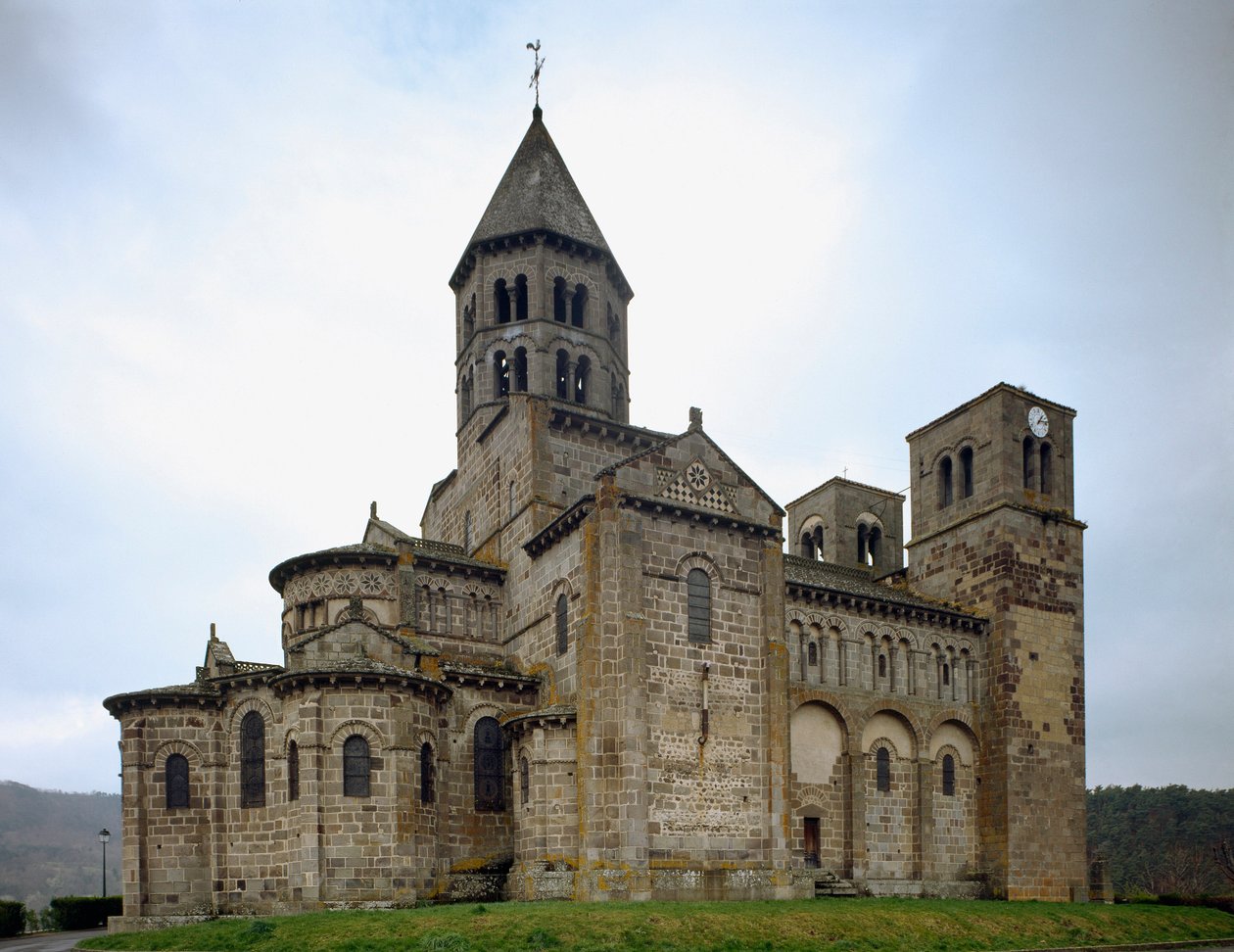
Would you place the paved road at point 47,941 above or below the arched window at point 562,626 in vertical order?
below

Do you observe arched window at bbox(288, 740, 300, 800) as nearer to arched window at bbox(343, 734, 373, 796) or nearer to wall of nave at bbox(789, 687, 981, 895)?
arched window at bbox(343, 734, 373, 796)

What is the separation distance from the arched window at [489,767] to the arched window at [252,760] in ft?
20.8

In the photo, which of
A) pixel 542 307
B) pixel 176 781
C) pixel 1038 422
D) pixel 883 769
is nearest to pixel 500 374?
pixel 542 307

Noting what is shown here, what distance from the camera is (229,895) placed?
33.3 meters

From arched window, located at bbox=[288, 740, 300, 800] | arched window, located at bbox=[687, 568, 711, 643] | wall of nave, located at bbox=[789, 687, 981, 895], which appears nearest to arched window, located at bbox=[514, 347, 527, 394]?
arched window, located at bbox=[687, 568, 711, 643]

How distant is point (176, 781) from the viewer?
114 ft

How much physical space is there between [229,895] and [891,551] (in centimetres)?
3339

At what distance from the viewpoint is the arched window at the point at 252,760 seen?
33.7m

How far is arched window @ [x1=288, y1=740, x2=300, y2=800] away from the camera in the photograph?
32031 mm

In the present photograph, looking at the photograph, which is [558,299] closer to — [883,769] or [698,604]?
[698,604]

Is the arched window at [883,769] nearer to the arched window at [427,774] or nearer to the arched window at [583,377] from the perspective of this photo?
the arched window at [427,774]

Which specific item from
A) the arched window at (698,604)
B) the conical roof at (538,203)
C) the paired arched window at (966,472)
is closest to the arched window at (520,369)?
the conical roof at (538,203)

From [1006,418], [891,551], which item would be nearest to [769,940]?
[1006,418]

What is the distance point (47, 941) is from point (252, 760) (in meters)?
9.50
